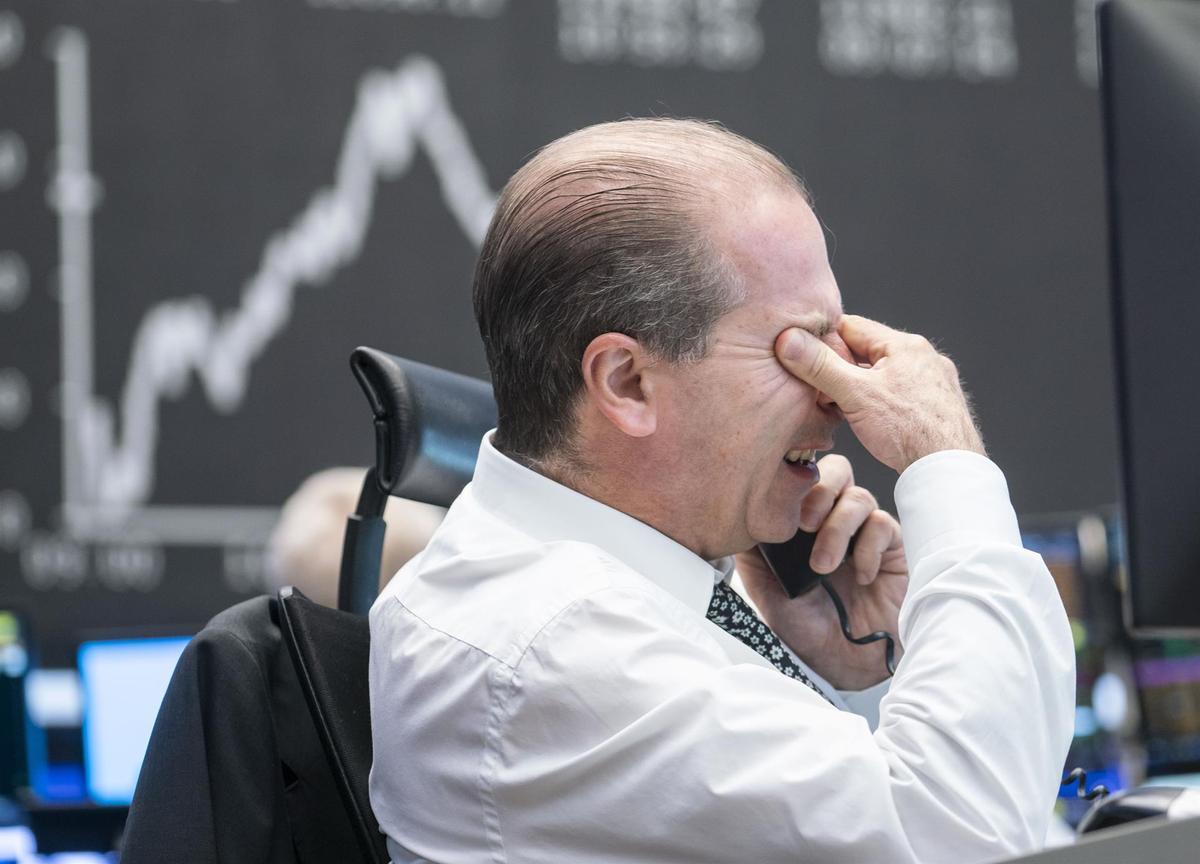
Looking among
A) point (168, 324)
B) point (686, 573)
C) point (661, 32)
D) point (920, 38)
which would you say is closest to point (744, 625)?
point (686, 573)

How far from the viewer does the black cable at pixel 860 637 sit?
1444 millimetres

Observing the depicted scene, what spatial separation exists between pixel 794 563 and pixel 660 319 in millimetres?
344

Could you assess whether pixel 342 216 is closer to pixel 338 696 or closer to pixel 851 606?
pixel 851 606

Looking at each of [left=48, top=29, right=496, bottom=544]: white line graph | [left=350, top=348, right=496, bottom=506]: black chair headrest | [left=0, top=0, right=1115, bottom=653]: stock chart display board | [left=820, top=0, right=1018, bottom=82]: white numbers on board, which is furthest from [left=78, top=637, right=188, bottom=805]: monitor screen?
[left=820, top=0, right=1018, bottom=82]: white numbers on board

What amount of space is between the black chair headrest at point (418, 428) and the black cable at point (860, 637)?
1.19 ft

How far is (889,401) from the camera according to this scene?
1.22 metres

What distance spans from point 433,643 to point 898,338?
47cm

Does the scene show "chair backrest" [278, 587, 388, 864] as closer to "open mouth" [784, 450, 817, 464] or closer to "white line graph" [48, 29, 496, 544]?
"open mouth" [784, 450, 817, 464]

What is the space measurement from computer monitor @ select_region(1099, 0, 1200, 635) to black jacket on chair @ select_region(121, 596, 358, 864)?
660 mm

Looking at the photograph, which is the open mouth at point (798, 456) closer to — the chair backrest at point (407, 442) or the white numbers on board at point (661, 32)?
the chair backrest at point (407, 442)

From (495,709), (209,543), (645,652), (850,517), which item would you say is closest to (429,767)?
(495,709)

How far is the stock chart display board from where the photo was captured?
3.34 m

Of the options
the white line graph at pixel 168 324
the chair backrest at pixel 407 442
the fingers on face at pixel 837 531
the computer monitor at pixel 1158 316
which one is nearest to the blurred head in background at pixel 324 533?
the white line graph at pixel 168 324

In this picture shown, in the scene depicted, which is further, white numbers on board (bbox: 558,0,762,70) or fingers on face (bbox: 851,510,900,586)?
white numbers on board (bbox: 558,0,762,70)
